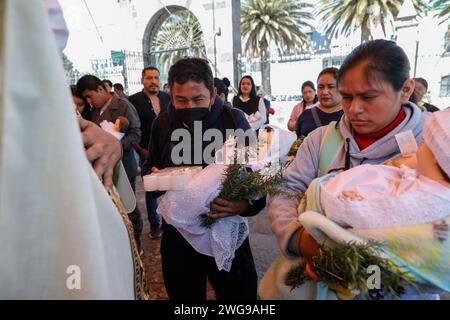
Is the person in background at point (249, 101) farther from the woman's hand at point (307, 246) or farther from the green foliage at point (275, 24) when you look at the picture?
the green foliage at point (275, 24)

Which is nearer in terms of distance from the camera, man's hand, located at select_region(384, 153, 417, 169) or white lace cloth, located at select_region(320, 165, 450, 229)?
white lace cloth, located at select_region(320, 165, 450, 229)

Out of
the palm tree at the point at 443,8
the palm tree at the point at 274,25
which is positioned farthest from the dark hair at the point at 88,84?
the palm tree at the point at 274,25

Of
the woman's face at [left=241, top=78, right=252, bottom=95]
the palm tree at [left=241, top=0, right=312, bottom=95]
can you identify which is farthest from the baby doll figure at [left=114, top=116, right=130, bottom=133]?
the palm tree at [left=241, top=0, right=312, bottom=95]

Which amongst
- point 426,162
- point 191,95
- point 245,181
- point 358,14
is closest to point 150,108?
point 191,95

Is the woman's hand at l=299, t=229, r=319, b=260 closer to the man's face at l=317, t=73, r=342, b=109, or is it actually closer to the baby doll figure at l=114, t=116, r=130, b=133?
the baby doll figure at l=114, t=116, r=130, b=133

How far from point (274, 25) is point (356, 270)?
Result: 2755 cm

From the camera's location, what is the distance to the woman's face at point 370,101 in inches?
49.5

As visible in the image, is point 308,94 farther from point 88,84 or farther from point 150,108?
point 88,84

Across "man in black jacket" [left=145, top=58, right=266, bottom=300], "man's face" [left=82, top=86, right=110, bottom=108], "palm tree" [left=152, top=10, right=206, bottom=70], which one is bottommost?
"man in black jacket" [left=145, top=58, right=266, bottom=300]

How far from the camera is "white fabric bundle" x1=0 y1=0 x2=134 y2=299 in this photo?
0.50 m

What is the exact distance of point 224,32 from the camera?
47.1ft

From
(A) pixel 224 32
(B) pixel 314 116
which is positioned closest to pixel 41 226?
(B) pixel 314 116

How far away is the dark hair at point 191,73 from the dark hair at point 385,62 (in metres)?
0.84

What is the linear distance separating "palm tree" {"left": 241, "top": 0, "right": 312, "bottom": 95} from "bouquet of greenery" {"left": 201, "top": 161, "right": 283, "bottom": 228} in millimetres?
25525
